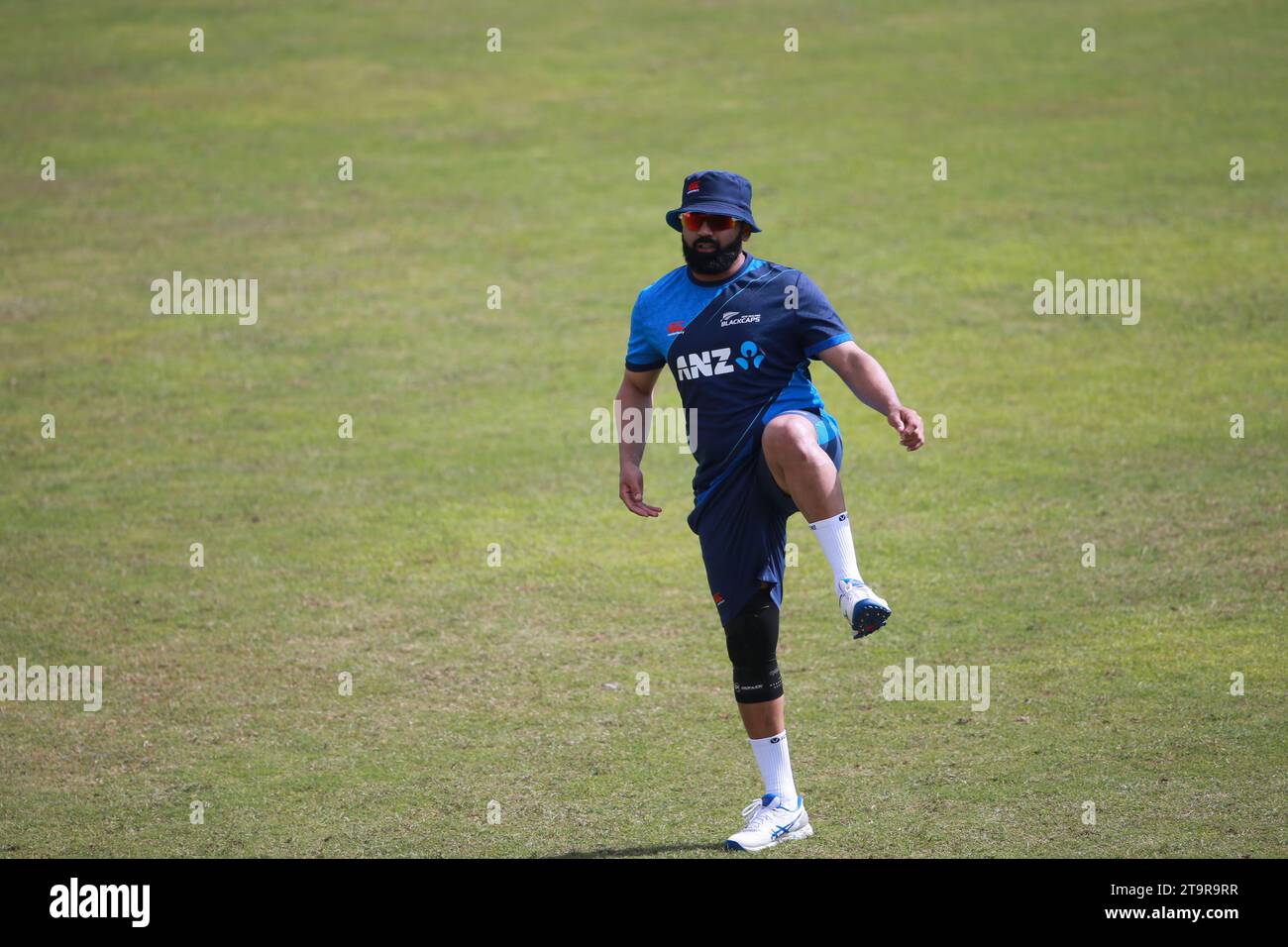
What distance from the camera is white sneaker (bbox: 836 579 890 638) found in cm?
596

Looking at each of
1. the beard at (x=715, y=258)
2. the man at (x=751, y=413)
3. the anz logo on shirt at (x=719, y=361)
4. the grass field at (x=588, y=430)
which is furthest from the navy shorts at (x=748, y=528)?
the grass field at (x=588, y=430)

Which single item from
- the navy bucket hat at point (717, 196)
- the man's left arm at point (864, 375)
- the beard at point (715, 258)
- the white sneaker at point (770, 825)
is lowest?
the white sneaker at point (770, 825)

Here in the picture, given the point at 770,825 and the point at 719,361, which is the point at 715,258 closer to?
the point at 719,361

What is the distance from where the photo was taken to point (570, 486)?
41.2ft

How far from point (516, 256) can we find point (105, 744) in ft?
37.5

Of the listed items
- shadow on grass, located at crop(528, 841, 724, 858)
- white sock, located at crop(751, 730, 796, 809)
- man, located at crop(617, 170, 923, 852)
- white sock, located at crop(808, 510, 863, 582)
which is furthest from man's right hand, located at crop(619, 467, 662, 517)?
shadow on grass, located at crop(528, 841, 724, 858)

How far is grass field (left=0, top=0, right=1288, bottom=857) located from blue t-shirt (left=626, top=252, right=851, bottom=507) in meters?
1.87

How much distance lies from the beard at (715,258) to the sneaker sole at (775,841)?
2.56m

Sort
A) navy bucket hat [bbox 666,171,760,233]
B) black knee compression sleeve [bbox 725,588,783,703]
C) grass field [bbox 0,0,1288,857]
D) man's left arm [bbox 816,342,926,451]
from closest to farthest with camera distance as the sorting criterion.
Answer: man's left arm [bbox 816,342,926,451] < navy bucket hat [bbox 666,171,760,233] < black knee compression sleeve [bbox 725,588,783,703] < grass field [bbox 0,0,1288,857]

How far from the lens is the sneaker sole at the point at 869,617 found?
5.95 meters

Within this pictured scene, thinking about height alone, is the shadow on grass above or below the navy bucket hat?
below

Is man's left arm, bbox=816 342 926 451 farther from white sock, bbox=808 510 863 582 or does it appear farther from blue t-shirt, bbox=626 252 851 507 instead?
white sock, bbox=808 510 863 582

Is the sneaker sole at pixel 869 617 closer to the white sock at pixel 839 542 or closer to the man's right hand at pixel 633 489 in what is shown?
the white sock at pixel 839 542

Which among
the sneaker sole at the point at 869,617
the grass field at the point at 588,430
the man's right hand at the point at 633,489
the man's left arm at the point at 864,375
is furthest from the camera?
the grass field at the point at 588,430
